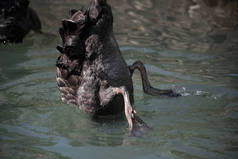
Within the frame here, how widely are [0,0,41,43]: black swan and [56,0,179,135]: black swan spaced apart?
3235 mm

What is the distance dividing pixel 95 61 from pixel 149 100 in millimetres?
1130

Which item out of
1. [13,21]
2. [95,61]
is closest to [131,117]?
[95,61]

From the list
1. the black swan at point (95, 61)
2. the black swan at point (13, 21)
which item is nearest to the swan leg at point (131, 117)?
the black swan at point (95, 61)

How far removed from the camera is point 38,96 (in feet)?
19.5

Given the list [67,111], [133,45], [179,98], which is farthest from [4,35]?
[179,98]

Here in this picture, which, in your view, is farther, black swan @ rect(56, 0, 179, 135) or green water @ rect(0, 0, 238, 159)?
black swan @ rect(56, 0, 179, 135)

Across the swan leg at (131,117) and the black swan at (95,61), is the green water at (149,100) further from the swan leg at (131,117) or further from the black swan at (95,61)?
the black swan at (95,61)

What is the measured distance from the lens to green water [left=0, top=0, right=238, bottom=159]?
4.48 m

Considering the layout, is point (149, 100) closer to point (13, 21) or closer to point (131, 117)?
point (131, 117)

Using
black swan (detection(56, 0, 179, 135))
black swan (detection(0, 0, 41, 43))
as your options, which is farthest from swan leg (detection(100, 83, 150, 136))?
black swan (detection(0, 0, 41, 43))

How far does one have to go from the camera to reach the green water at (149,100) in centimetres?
448

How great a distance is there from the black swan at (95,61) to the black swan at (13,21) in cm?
323

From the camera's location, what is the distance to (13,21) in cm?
800

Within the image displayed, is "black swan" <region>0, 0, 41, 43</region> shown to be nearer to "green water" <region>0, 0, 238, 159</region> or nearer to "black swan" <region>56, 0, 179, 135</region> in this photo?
"green water" <region>0, 0, 238, 159</region>
